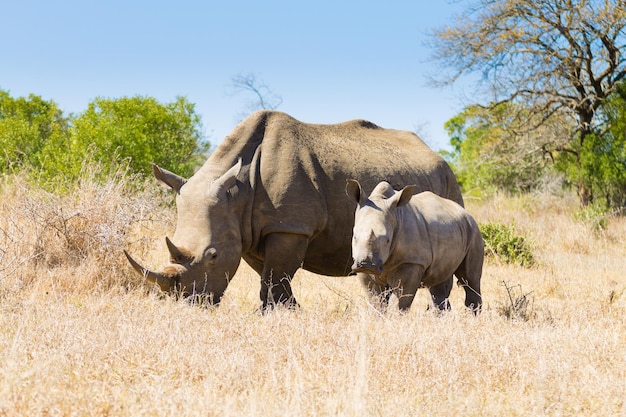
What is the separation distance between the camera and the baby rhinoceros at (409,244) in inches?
209

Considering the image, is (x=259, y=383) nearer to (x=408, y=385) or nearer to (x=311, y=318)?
(x=408, y=385)

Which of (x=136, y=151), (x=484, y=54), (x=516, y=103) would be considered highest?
(x=484, y=54)

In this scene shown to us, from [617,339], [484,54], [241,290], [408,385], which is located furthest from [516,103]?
[408,385]

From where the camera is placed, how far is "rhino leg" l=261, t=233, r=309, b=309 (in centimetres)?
613

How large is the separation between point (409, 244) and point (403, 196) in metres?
0.41

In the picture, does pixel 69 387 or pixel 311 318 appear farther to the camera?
pixel 311 318

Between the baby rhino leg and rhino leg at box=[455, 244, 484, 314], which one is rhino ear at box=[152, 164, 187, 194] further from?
rhino leg at box=[455, 244, 484, 314]

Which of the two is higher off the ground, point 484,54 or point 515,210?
point 484,54

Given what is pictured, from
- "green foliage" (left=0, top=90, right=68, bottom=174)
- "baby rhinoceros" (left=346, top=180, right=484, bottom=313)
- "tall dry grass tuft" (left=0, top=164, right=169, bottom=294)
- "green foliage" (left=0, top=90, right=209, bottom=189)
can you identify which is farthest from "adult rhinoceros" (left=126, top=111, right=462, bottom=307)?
"green foliage" (left=0, top=90, right=68, bottom=174)

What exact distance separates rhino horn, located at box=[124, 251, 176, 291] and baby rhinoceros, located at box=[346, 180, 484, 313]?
1.56 meters

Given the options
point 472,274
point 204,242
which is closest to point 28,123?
point 204,242

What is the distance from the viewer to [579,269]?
991 cm

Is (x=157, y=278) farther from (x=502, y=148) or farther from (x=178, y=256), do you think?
(x=502, y=148)

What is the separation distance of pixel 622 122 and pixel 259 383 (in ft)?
54.9
